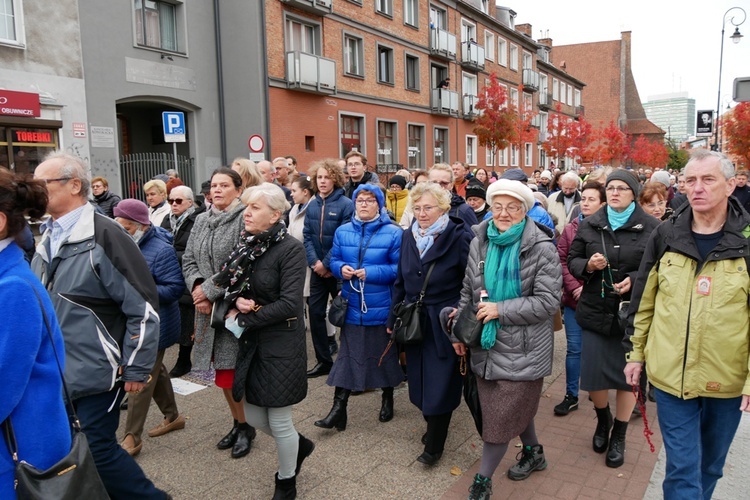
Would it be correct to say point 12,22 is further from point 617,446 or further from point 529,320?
point 617,446

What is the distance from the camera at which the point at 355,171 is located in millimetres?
7301

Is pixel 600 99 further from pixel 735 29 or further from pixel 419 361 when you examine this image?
pixel 419 361

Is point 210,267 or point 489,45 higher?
point 489,45

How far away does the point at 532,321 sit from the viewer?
350 cm

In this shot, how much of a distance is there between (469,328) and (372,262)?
58.5 inches

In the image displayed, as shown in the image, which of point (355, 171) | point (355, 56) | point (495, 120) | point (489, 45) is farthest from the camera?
point (489, 45)

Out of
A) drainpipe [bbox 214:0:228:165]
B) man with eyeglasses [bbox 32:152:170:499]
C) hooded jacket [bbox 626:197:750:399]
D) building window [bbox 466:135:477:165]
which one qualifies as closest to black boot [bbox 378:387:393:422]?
man with eyeglasses [bbox 32:152:170:499]

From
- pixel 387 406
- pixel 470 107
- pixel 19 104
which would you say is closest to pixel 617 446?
pixel 387 406

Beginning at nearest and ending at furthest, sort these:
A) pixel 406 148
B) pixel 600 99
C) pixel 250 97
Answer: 1. pixel 250 97
2. pixel 406 148
3. pixel 600 99

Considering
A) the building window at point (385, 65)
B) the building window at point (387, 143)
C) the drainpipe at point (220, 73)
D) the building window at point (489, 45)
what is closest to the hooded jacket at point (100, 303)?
the drainpipe at point (220, 73)

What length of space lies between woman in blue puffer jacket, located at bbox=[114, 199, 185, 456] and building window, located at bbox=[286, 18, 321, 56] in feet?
55.0

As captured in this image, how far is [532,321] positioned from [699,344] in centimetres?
92

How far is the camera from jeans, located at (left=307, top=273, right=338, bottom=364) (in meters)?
6.21

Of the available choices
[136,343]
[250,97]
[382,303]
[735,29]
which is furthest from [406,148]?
[136,343]
